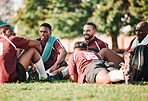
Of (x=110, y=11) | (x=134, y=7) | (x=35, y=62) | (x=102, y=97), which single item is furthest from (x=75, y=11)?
(x=102, y=97)

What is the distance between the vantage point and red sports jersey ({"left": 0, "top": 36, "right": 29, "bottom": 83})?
16.0 feet

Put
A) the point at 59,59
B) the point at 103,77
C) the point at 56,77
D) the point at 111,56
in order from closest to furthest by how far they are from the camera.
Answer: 1. the point at 103,77
2. the point at 111,56
3. the point at 56,77
4. the point at 59,59

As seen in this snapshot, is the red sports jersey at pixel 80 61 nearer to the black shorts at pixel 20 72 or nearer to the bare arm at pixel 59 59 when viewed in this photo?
the black shorts at pixel 20 72

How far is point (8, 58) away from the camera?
193 inches

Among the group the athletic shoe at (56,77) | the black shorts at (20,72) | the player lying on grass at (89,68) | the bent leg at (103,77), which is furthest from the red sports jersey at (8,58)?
the bent leg at (103,77)

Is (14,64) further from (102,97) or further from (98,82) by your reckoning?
(102,97)

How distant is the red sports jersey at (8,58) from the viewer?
4879 millimetres

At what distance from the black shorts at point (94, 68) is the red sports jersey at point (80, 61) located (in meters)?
0.14

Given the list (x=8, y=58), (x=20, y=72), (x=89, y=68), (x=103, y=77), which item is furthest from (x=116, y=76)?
(x=8, y=58)

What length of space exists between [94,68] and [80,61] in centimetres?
41

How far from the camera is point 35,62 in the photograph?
5.65m

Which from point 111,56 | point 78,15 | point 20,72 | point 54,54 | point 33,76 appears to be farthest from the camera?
point 78,15

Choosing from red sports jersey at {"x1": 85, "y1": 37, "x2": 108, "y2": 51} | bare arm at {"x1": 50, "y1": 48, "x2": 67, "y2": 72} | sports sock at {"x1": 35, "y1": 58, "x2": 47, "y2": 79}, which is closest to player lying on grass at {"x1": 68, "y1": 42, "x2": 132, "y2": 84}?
sports sock at {"x1": 35, "y1": 58, "x2": 47, "y2": 79}

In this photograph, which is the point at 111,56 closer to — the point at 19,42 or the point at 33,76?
the point at 33,76
